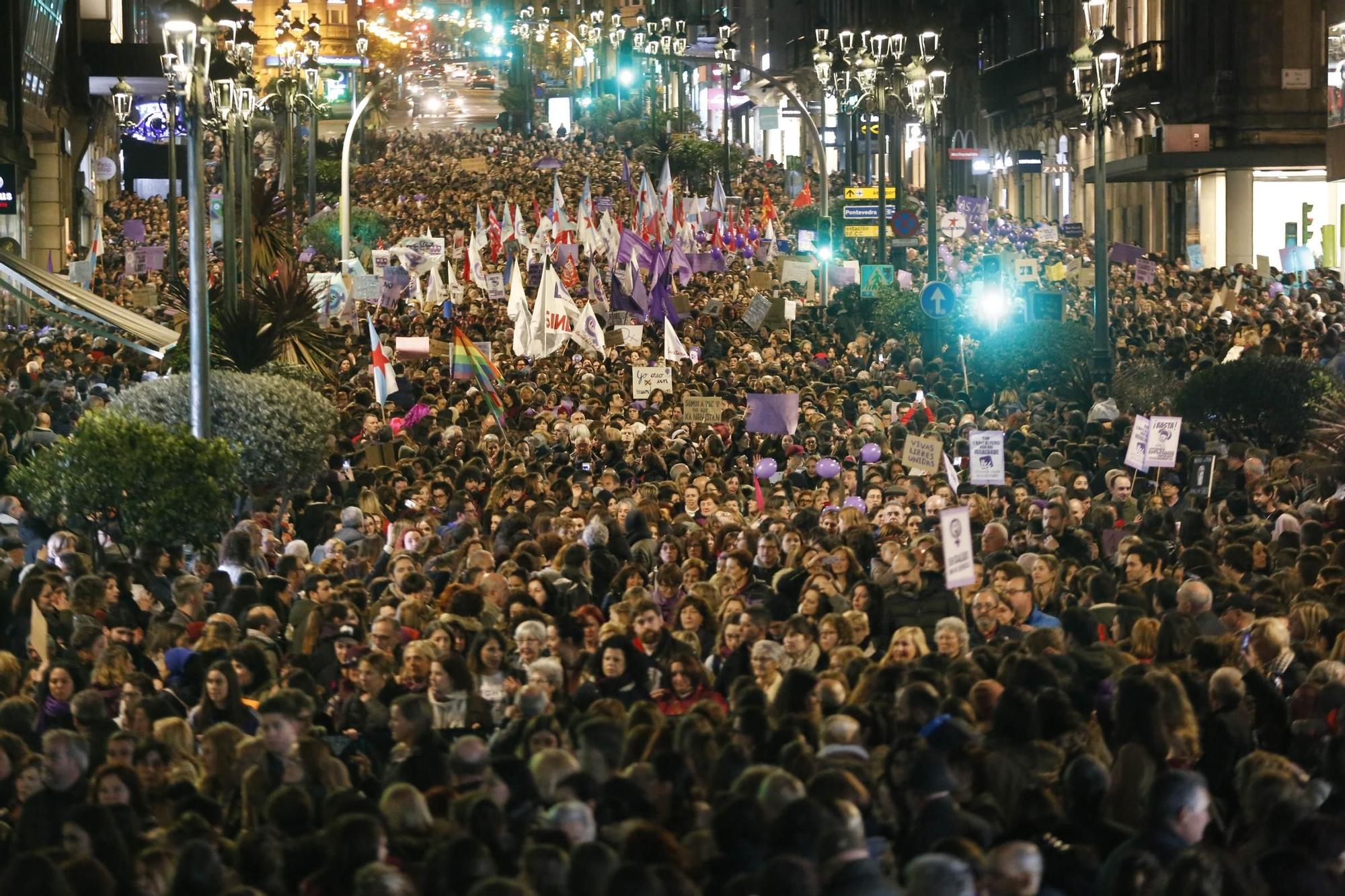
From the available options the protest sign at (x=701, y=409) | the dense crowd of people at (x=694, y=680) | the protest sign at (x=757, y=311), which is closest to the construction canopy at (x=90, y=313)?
the dense crowd of people at (x=694, y=680)

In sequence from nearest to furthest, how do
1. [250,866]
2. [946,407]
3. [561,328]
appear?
[250,866] → [946,407] → [561,328]

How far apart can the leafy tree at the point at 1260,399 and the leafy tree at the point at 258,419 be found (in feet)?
27.9

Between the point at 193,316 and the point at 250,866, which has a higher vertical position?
the point at 193,316

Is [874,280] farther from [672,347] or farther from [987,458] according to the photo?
[987,458]

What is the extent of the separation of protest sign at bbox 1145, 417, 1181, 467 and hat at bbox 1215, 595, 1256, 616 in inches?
238

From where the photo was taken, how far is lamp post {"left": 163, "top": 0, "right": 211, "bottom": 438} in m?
17.8

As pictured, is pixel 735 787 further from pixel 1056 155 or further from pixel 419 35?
pixel 419 35

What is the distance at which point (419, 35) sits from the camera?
183625 millimetres

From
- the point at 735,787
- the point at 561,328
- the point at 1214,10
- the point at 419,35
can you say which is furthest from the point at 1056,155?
the point at 419,35

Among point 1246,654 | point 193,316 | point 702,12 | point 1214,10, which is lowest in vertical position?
point 1246,654

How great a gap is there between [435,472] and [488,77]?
152 m

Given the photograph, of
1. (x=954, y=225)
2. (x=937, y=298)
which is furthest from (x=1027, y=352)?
(x=954, y=225)

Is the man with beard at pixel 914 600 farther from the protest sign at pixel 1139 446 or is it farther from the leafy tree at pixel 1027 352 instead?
the leafy tree at pixel 1027 352

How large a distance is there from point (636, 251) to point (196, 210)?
16366 millimetres
